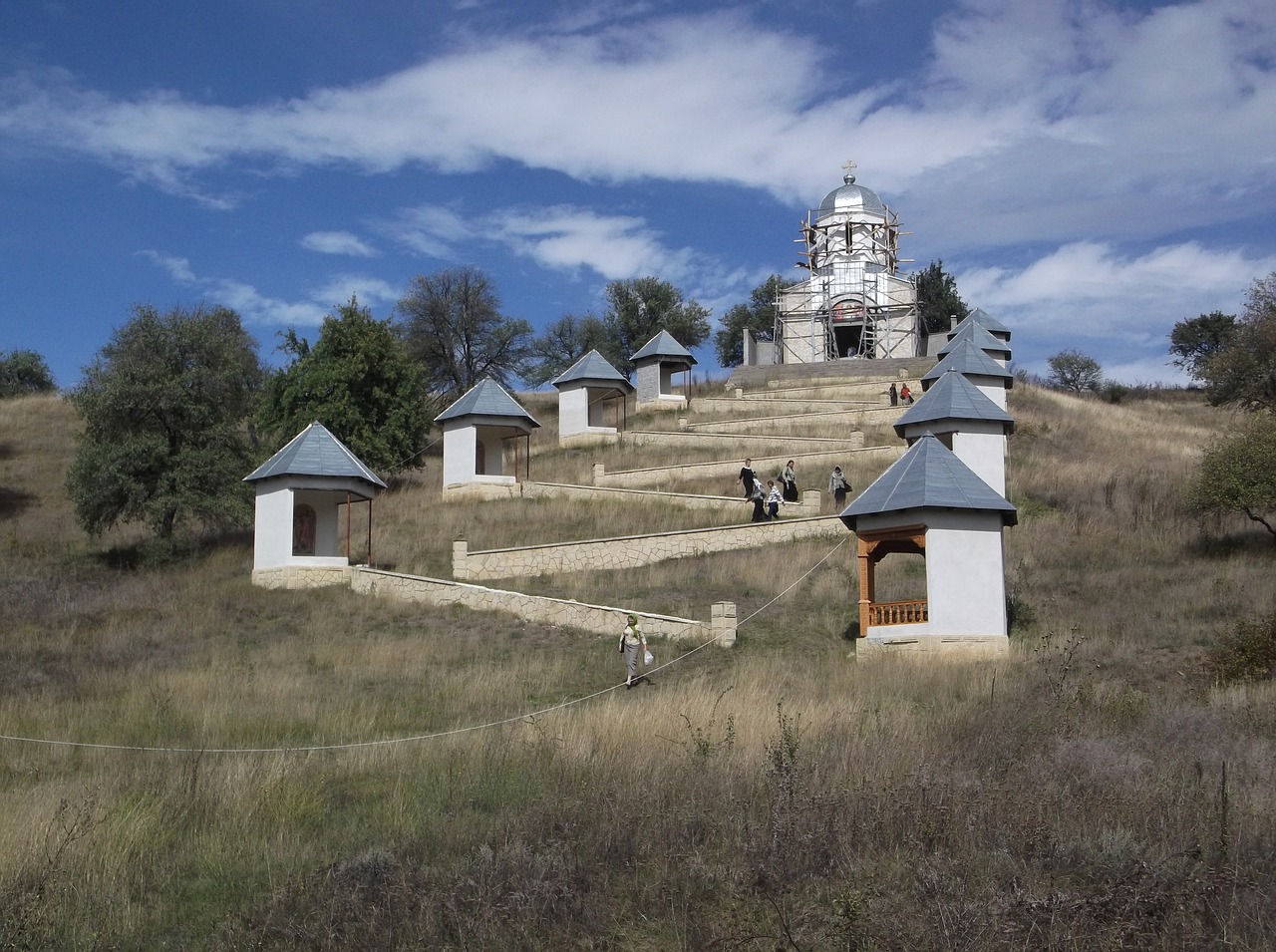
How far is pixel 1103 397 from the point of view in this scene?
62094 millimetres

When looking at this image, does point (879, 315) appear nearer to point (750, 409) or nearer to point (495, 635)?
point (750, 409)

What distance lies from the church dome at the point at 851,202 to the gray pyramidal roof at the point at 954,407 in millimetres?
39093

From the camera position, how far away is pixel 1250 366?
138 feet

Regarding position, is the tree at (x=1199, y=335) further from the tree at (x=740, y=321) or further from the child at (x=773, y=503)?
the child at (x=773, y=503)

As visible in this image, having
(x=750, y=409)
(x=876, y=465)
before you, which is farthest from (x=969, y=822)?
(x=750, y=409)

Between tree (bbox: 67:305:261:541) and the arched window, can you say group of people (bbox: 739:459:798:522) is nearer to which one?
the arched window

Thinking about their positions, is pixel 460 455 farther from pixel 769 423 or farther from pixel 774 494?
pixel 774 494

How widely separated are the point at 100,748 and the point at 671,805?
23.6 feet

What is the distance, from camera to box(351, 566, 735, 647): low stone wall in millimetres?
20588

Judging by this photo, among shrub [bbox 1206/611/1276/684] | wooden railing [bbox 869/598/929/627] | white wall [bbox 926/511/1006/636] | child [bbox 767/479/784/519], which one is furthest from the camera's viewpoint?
child [bbox 767/479/784/519]

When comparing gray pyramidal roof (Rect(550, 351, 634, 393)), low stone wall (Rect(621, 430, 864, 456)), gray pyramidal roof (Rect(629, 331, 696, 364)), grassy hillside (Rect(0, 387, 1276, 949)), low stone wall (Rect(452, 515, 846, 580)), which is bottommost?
grassy hillside (Rect(0, 387, 1276, 949))

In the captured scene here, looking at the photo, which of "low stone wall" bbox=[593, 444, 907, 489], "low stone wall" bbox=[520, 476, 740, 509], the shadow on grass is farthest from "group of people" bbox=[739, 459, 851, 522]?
the shadow on grass

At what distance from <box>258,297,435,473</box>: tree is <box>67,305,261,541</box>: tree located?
5.67 meters

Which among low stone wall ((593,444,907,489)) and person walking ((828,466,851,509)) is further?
low stone wall ((593,444,907,489))
